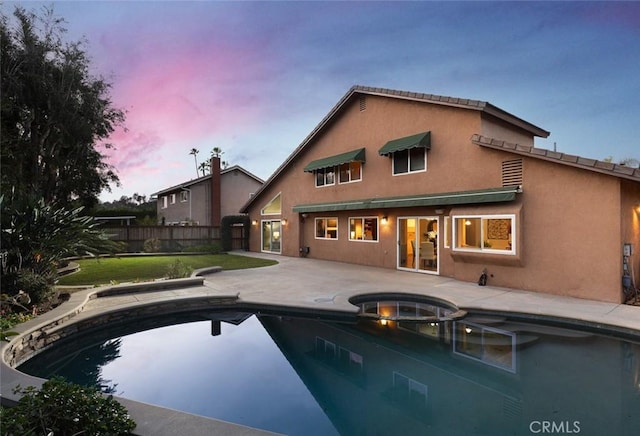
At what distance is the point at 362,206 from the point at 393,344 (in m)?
8.94

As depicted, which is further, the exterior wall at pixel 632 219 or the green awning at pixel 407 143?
the green awning at pixel 407 143

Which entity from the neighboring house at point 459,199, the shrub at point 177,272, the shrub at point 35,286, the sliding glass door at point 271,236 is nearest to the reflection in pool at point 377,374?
the shrub at point 35,286

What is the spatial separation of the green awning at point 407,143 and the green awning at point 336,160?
58.4 inches

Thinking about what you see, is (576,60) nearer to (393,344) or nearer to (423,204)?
(423,204)

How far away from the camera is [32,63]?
13852 millimetres

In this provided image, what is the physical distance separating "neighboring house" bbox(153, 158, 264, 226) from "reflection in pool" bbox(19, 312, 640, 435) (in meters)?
22.1

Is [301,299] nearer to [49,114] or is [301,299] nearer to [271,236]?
[271,236]

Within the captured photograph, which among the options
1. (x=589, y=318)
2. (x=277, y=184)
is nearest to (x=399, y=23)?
(x=277, y=184)

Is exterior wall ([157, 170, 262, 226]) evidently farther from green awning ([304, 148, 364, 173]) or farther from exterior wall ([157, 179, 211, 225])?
green awning ([304, 148, 364, 173])

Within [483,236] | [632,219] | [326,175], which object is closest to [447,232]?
[483,236]

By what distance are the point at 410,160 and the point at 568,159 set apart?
5613 millimetres

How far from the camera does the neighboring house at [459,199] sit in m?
8.94

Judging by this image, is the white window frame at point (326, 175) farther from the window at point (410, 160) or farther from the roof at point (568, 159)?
the roof at point (568, 159)

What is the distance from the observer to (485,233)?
11016mm
